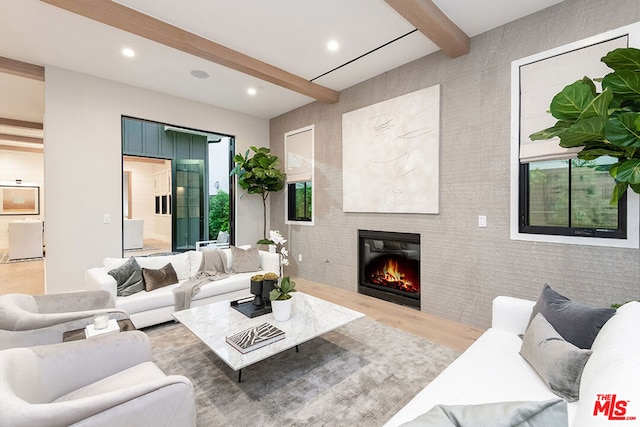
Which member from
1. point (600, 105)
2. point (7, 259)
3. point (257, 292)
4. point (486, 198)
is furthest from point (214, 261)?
point (7, 259)

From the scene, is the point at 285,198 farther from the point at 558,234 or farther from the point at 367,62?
the point at 558,234

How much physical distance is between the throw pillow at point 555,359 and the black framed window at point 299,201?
3879mm

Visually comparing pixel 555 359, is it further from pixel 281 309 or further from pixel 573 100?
A: pixel 281 309

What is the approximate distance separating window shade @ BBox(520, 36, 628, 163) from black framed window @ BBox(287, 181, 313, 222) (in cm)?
321

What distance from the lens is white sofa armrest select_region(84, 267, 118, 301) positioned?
294cm

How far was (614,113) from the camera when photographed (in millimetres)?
1753

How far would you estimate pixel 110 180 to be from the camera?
4207 millimetres

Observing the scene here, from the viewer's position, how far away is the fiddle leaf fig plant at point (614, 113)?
1.66 m

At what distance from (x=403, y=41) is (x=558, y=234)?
252 cm

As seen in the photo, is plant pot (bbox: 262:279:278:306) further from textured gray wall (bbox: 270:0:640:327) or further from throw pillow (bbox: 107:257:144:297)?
textured gray wall (bbox: 270:0:640:327)

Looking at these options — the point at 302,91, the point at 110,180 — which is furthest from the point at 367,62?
the point at 110,180

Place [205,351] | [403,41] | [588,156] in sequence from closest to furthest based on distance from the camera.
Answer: [588,156] < [205,351] < [403,41]

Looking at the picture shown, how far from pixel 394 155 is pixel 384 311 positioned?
6.60ft

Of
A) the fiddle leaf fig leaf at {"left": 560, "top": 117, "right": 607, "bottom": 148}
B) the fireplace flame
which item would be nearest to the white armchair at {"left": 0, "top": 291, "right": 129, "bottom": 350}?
the fireplace flame
